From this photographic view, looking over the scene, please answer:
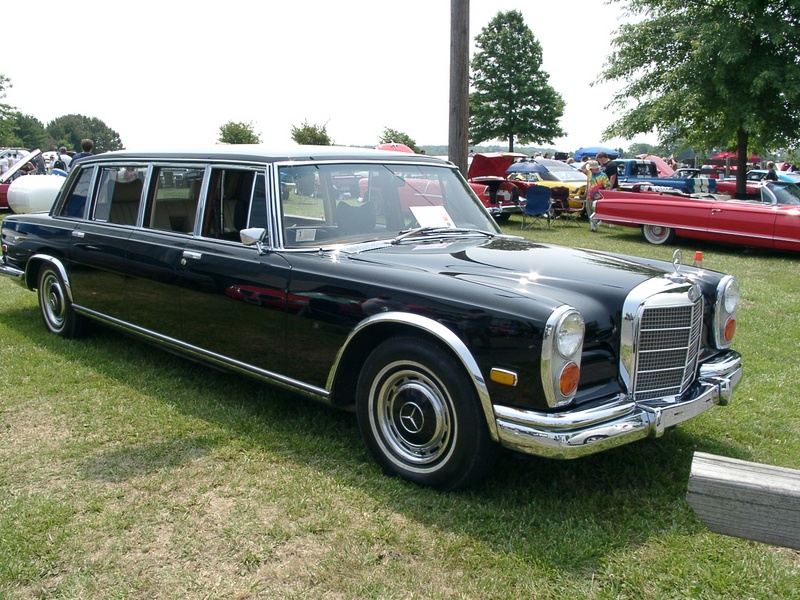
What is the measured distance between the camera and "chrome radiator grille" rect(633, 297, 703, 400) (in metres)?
3.31

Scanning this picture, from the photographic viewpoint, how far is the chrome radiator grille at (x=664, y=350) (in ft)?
10.9

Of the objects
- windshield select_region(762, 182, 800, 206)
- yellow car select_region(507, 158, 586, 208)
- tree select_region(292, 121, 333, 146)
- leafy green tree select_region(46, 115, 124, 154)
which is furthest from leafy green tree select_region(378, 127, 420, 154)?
leafy green tree select_region(46, 115, 124, 154)

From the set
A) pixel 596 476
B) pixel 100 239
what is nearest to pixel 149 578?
pixel 596 476

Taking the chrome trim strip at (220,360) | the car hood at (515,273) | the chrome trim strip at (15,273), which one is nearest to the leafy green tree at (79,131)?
the chrome trim strip at (15,273)

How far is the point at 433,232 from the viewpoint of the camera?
4.40 meters

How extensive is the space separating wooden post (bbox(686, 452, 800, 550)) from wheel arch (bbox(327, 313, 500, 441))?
166cm

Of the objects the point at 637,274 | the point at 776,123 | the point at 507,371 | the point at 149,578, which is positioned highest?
the point at 776,123

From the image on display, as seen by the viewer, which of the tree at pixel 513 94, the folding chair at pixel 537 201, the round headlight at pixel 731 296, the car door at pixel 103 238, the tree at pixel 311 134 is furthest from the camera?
the tree at pixel 513 94

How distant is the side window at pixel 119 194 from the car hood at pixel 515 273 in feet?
7.13

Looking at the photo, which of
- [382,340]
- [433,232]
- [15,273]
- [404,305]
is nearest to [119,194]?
[15,273]

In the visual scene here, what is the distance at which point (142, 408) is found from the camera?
176 inches

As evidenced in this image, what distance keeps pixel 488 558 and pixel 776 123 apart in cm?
1569

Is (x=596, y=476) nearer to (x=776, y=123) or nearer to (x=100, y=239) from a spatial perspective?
(x=100, y=239)

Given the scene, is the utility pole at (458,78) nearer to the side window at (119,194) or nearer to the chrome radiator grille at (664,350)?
the side window at (119,194)
